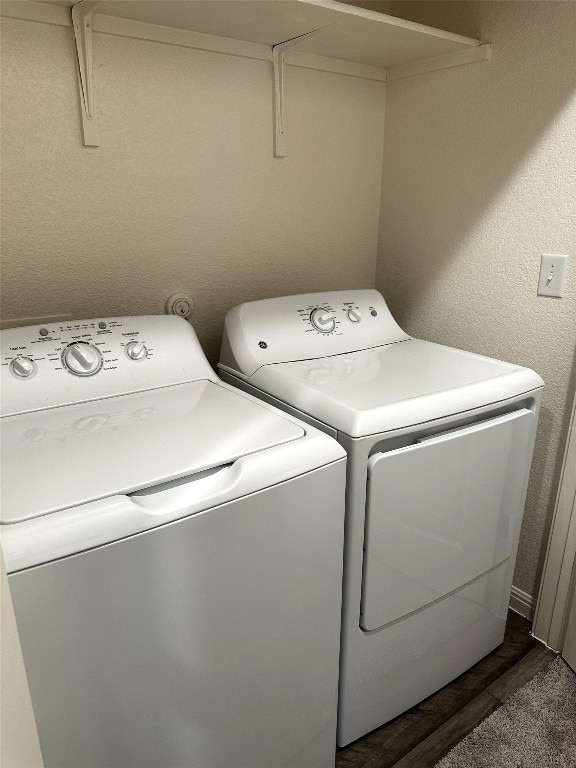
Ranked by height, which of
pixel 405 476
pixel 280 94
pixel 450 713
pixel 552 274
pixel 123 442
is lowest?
pixel 450 713

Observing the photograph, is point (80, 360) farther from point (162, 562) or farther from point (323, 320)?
point (323, 320)

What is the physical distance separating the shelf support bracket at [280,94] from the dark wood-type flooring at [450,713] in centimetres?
166

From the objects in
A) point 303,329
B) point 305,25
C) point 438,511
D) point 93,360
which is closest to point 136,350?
point 93,360

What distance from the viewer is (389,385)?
1353 mm

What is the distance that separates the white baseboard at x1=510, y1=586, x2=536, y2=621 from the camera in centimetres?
181

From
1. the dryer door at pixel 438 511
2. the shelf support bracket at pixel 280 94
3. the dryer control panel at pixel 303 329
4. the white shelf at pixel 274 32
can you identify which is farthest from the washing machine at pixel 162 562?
the shelf support bracket at pixel 280 94

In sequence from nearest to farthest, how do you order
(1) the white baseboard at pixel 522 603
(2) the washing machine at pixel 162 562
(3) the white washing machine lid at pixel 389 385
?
(2) the washing machine at pixel 162 562
(3) the white washing machine lid at pixel 389 385
(1) the white baseboard at pixel 522 603

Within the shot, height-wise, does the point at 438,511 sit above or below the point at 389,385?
below

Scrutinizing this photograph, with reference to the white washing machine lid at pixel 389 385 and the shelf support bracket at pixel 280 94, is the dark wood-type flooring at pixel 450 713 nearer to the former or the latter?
the white washing machine lid at pixel 389 385

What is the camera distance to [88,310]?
1.54m

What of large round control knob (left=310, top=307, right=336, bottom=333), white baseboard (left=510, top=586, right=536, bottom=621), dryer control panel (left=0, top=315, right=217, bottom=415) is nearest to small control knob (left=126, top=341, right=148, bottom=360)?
dryer control panel (left=0, top=315, right=217, bottom=415)

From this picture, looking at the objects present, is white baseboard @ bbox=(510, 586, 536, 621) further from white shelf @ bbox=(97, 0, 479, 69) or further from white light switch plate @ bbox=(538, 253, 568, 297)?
white shelf @ bbox=(97, 0, 479, 69)

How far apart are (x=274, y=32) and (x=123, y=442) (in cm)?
116

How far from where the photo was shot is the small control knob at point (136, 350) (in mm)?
1374
